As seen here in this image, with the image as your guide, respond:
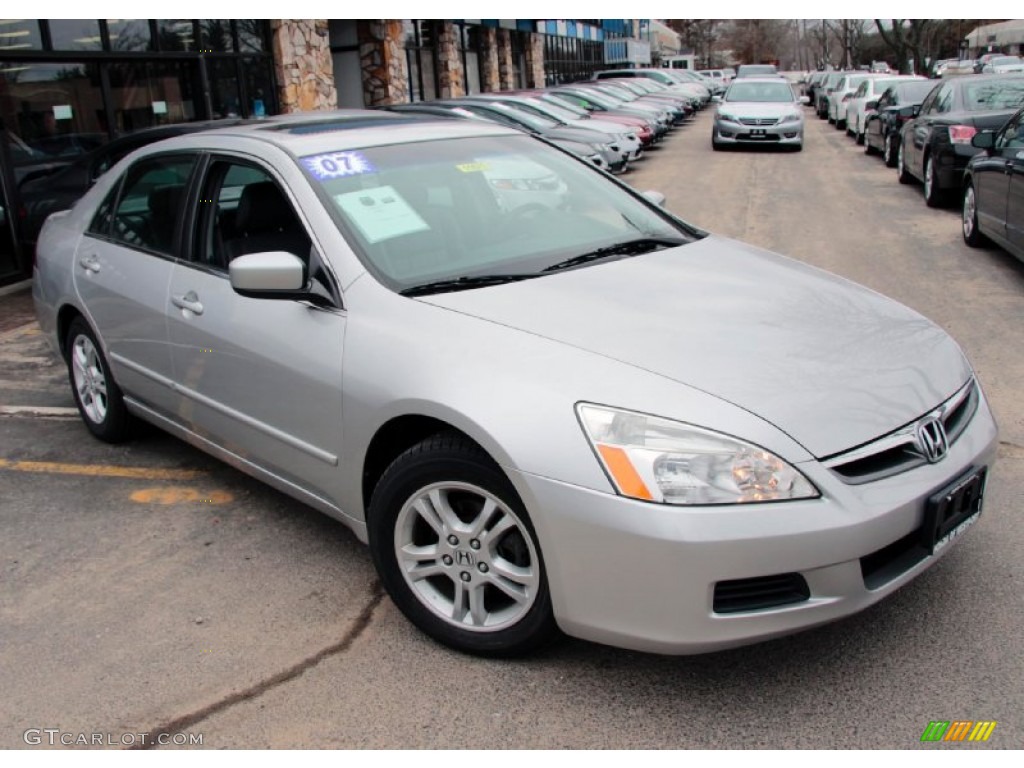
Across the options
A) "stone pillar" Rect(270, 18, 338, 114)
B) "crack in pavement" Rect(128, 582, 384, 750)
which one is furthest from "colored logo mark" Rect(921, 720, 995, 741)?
"stone pillar" Rect(270, 18, 338, 114)

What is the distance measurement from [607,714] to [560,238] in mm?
1841

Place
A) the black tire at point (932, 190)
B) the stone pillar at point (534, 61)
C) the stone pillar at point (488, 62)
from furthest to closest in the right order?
the stone pillar at point (534, 61), the stone pillar at point (488, 62), the black tire at point (932, 190)

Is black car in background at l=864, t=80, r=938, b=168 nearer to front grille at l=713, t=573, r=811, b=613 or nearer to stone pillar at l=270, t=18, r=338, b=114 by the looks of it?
stone pillar at l=270, t=18, r=338, b=114

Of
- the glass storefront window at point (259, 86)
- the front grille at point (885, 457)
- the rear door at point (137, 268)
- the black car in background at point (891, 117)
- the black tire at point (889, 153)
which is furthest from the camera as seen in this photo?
the black tire at point (889, 153)

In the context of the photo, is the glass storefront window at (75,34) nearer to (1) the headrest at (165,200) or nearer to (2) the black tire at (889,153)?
(1) the headrest at (165,200)

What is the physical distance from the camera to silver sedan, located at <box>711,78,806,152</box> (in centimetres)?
1936

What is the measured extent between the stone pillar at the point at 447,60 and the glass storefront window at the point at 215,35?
997 cm

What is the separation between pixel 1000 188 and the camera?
7.68 metres

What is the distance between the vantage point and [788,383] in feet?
8.86

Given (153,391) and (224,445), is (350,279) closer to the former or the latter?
(224,445)

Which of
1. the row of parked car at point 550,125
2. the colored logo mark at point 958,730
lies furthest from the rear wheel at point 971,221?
the colored logo mark at point 958,730

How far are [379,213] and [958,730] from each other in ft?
8.10

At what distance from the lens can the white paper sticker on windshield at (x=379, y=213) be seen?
3436 mm

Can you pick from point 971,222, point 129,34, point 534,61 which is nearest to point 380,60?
point 129,34
